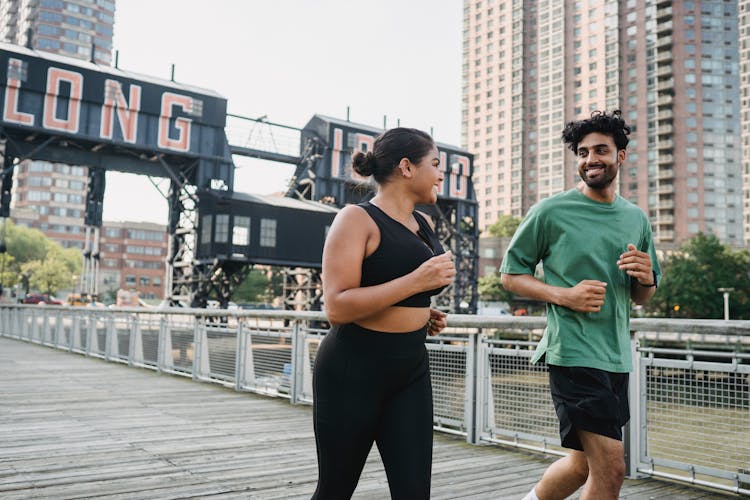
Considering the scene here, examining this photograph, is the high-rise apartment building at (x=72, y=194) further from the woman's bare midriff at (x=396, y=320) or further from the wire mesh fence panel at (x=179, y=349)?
the woman's bare midriff at (x=396, y=320)

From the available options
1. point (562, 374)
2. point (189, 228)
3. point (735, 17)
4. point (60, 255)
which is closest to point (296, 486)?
point (562, 374)

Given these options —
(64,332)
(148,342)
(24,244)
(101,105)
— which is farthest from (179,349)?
(24,244)

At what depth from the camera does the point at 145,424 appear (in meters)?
6.59

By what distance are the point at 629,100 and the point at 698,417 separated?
331 feet

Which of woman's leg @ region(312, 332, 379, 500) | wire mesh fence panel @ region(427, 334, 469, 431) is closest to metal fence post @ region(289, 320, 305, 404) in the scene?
wire mesh fence panel @ region(427, 334, 469, 431)

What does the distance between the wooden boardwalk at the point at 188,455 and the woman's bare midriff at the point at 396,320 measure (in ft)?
7.64

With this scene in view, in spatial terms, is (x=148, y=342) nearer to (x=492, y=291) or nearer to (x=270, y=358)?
(x=270, y=358)

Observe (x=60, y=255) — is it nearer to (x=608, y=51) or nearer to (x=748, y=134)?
(x=608, y=51)

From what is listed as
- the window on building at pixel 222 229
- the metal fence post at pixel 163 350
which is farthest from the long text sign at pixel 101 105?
the metal fence post at pixel 163 350

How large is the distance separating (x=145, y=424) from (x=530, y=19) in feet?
373

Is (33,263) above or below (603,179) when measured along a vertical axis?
above

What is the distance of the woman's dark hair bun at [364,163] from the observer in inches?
91.5

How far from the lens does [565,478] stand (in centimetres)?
269

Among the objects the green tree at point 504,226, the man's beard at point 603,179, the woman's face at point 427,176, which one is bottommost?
the woman's face at point 427,176
